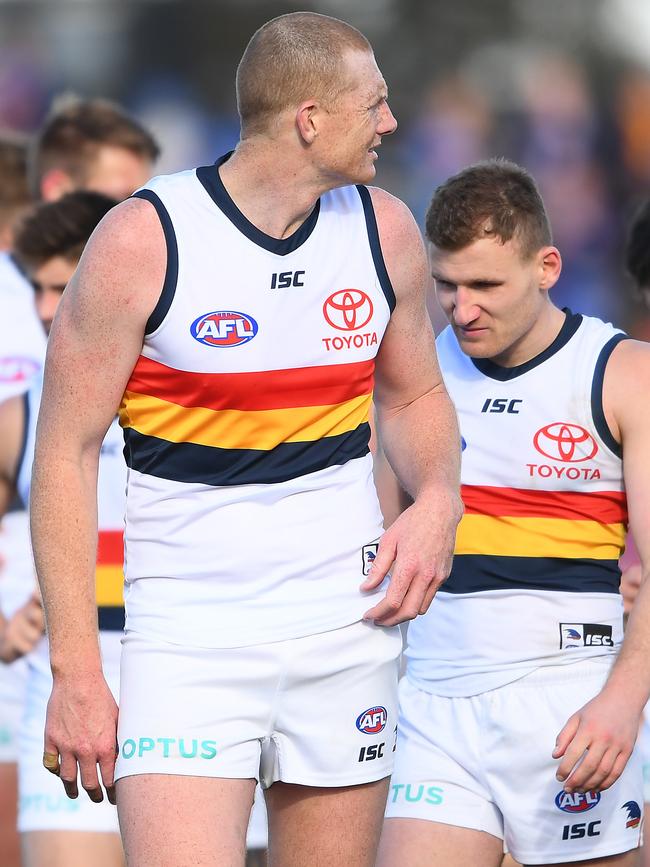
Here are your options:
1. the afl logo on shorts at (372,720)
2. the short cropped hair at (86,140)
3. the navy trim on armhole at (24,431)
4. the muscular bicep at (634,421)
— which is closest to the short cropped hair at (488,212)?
the muscular bicep at (634,421)

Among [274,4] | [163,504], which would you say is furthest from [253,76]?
[274,4]

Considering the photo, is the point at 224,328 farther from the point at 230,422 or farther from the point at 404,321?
the point at 404,321

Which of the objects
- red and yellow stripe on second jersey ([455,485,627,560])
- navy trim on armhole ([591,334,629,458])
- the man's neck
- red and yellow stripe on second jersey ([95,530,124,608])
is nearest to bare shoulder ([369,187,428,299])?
the man's neck

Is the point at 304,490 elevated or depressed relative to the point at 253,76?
depressed

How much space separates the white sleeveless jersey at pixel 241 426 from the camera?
3236mm

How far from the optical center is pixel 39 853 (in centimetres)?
466

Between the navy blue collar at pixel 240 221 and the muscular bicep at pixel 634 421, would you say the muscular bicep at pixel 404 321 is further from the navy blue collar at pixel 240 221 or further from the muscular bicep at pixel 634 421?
the muscular bicep at pixel 634 421

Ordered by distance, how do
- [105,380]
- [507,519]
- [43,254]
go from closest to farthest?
1. [105,380]
2. [507,519]
3. [43,254]

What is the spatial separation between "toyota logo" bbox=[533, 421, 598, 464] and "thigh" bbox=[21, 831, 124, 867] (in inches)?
73.4

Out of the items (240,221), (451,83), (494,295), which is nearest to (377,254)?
(240,221)

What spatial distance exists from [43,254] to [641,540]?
2.57 meters

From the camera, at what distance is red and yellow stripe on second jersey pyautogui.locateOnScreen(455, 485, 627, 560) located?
418 centimetres

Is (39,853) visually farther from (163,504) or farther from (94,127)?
(94,127)

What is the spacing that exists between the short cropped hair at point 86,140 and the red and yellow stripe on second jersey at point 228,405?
383 cm
